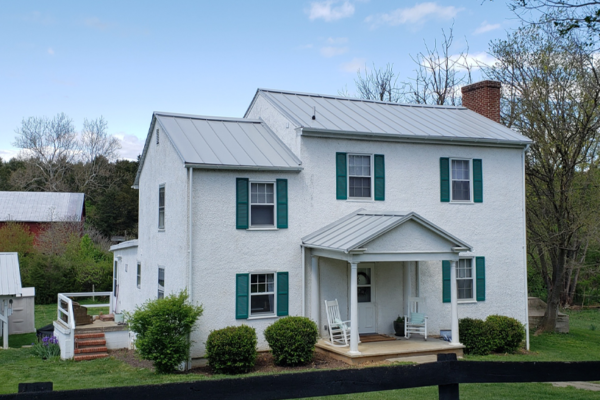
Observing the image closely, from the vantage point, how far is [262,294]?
15648 millimetres

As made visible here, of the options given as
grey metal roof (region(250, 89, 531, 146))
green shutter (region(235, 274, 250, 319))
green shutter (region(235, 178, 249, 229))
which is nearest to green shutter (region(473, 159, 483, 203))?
grey metal roof (region(250, 89, 531, 146))

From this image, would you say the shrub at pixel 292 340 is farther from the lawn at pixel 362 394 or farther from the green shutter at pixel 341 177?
the green shutter at pixel 341 177

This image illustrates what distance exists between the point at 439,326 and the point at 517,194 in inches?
203

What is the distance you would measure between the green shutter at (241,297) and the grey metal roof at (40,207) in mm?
31137

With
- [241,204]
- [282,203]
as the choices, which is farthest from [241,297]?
[282,203]

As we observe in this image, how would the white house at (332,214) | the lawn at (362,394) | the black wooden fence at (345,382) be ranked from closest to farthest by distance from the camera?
the black wooden fence at (345,382) < the lawn at (362,394) < the white house at (332,214)

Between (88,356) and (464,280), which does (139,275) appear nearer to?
(88,356)

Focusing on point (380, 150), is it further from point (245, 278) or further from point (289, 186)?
point (245, 278)

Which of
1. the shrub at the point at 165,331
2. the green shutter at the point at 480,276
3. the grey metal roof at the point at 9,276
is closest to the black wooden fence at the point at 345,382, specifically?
the shrub at the point at 165,331

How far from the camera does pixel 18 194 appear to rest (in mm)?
46438

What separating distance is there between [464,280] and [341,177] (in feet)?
17.1

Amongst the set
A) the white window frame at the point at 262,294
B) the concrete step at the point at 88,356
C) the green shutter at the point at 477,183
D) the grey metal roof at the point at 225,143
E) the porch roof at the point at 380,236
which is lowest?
the concrete step at the point at 88,356

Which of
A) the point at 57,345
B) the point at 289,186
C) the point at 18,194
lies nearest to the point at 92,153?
the point at 18,194

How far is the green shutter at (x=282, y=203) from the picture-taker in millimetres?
15877
